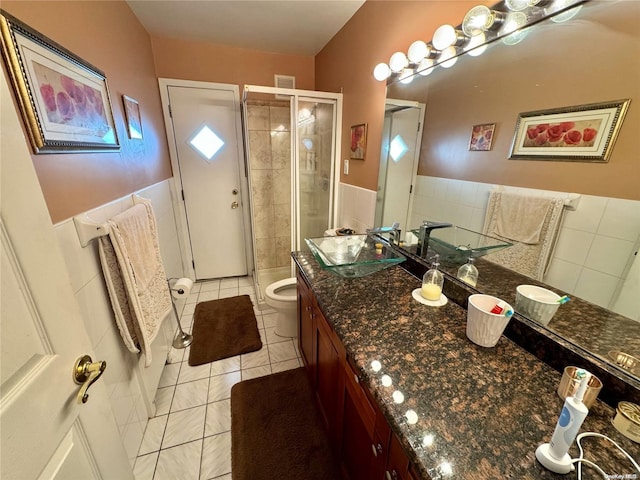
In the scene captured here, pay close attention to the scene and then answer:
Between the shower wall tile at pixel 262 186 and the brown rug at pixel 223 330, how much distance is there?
111 centimetres

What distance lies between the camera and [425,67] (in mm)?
1368

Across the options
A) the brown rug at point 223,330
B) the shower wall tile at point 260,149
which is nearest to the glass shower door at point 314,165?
the shower wall tile at point 260,149

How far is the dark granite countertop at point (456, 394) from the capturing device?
1.87 ft

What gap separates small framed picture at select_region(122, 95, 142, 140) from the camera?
1.59 m

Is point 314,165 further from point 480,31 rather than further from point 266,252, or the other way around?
point 480,31

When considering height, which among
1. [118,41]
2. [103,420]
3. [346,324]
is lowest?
[103,420]

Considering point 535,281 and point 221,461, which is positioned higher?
point 535,281

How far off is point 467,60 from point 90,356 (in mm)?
1773

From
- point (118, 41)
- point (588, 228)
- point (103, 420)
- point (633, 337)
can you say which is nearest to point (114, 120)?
point (118, 41)

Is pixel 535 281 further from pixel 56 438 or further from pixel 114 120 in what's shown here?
pixel 114 120

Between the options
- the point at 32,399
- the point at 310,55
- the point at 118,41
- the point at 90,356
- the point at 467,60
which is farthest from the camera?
the point at 310,55

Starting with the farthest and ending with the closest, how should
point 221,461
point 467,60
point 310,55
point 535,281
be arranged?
point 310,55
point 221,461
point 467,60
point 535,281

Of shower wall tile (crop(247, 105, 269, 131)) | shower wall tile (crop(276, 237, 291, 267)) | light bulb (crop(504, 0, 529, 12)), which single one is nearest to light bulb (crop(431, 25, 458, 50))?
light bulb (crop(504, 0, 529, 12))

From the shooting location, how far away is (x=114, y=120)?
1.38m
